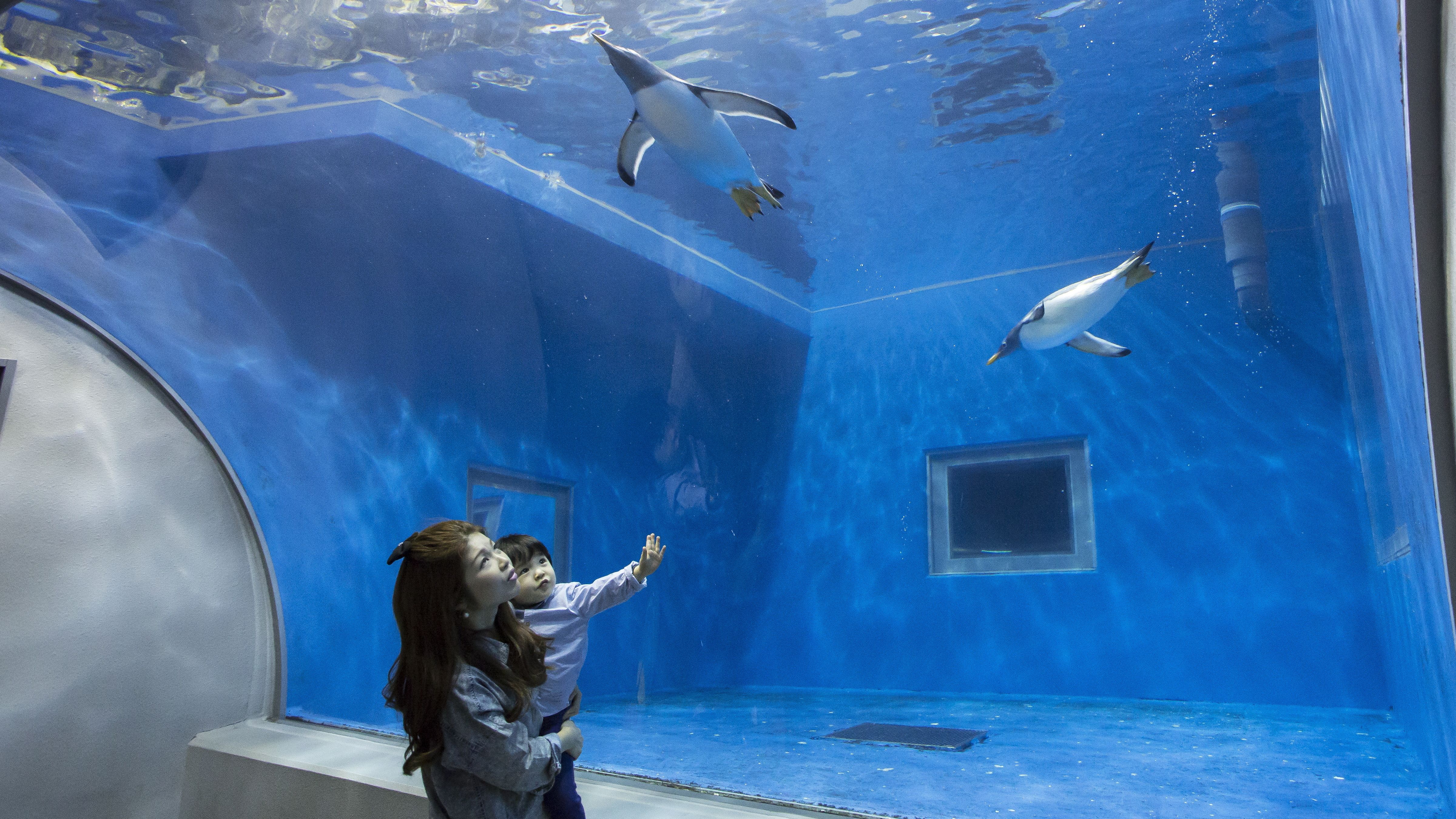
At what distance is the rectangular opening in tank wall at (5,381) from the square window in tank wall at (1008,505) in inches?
339

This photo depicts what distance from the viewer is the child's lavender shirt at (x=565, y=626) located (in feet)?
7.66

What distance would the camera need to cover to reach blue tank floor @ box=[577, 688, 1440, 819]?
3.53 meters

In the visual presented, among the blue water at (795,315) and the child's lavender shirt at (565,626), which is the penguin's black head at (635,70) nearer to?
the blue water at (795,315)

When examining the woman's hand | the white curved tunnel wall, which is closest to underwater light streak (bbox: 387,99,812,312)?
the white curved tunnel wall

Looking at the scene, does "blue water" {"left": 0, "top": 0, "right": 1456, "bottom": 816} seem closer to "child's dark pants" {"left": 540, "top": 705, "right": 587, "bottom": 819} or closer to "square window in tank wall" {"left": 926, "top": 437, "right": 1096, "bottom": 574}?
"square window in tank wall" {"left": 926, "top": 437, "right": 1096, "bottom": 574}

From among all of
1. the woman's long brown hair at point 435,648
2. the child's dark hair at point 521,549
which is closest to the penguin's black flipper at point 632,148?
the child's dark hair at point 521,549

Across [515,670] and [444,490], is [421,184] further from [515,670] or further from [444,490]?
[515,670]

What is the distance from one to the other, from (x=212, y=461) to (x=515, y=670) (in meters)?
3.53

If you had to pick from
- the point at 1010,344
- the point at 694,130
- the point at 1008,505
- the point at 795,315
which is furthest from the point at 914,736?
the point at 795,315

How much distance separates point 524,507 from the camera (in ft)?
24.5

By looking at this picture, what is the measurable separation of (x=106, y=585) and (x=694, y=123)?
3.84 metres

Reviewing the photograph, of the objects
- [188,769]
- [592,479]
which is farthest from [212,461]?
[592,479]

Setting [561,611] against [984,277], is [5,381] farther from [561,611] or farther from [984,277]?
[984,277]

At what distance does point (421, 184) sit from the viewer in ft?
20.8
